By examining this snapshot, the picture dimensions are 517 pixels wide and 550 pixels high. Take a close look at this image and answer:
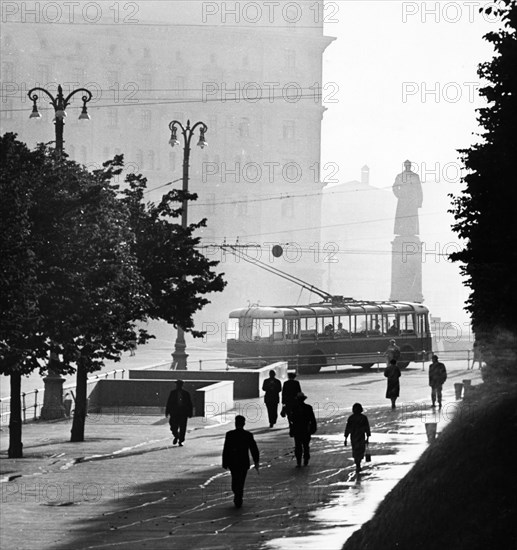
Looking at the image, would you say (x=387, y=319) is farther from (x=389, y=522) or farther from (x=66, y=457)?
(x=389, y=522)

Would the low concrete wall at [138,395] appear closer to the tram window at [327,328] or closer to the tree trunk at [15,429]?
the tree trunk at [15,429]

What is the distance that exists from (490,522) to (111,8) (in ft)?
389

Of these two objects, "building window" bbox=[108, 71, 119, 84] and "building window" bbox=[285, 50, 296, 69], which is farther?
"building window" bbox=[285, 50, 296, 69]

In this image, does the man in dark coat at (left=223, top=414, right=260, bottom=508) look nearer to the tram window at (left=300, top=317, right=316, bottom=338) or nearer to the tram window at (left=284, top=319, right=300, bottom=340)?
the tram window at (left=284, top=319, right=300, bottom=340)

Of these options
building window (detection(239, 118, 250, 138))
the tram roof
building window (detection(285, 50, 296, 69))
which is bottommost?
the tram roof

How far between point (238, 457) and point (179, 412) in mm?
8120

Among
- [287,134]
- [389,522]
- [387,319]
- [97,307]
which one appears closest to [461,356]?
[387,319]

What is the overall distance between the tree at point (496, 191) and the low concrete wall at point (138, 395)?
13.8 meters

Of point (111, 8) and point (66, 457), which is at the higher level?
point (111, 8)

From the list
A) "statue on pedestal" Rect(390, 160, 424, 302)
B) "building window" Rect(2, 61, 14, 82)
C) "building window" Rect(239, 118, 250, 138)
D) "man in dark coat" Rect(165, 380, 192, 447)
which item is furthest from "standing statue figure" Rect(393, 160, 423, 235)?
"building window" Rect(2, 61, 14, 82)

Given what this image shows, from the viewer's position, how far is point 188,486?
21547 millimetres

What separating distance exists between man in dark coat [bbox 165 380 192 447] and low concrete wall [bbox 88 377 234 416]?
866 centimetres

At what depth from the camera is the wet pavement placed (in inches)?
664

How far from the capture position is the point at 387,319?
57.2m
